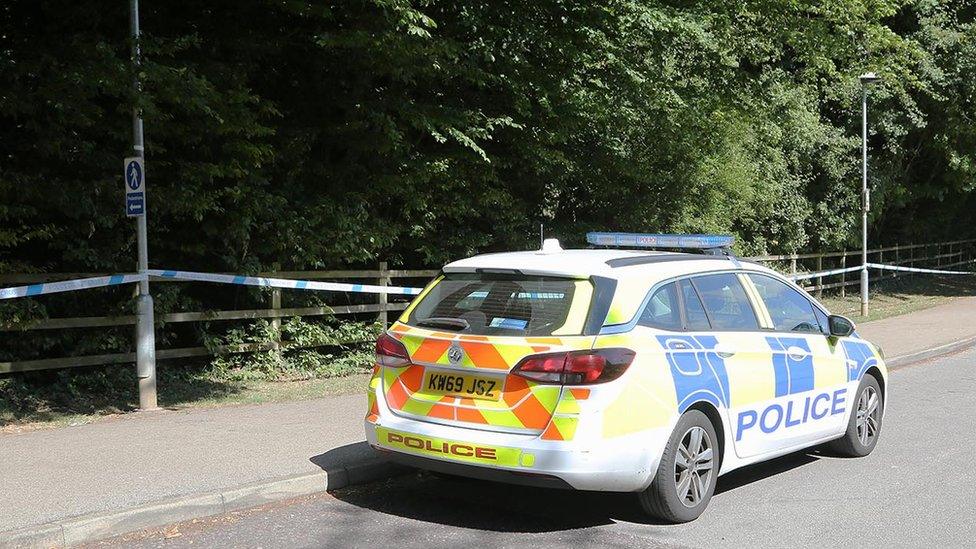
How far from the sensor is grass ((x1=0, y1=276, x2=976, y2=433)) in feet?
29.8

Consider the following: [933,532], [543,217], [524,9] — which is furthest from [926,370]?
[933,532]

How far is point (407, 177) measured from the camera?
1302 centimetres

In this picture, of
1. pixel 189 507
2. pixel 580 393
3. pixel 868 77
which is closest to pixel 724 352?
pixel 580 393

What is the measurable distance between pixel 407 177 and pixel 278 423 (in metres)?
5.22

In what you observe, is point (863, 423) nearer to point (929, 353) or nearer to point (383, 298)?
point (383, 298)

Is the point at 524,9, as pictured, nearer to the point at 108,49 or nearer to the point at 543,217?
the point at 543,217

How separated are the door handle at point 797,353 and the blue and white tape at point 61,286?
20.0 ft

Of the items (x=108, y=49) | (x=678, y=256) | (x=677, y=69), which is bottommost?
(x=678, y=256)

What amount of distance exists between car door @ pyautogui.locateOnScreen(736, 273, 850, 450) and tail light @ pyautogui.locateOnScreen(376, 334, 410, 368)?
224cm

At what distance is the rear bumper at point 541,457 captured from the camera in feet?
17.7

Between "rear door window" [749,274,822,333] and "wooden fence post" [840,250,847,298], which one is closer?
"rear door window" [749,274,822,333]

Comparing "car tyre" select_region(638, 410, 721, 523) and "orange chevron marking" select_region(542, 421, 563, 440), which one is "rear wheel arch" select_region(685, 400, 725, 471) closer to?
"car tyre" select_region(638, 410, 721, 523)

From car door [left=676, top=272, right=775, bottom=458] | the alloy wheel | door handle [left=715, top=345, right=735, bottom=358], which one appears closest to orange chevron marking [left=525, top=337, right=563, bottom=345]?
the alloy wheel

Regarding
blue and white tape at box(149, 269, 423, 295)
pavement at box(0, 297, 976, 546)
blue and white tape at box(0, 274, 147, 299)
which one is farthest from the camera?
blue and white tape at box(149, 269, 423, 295)
